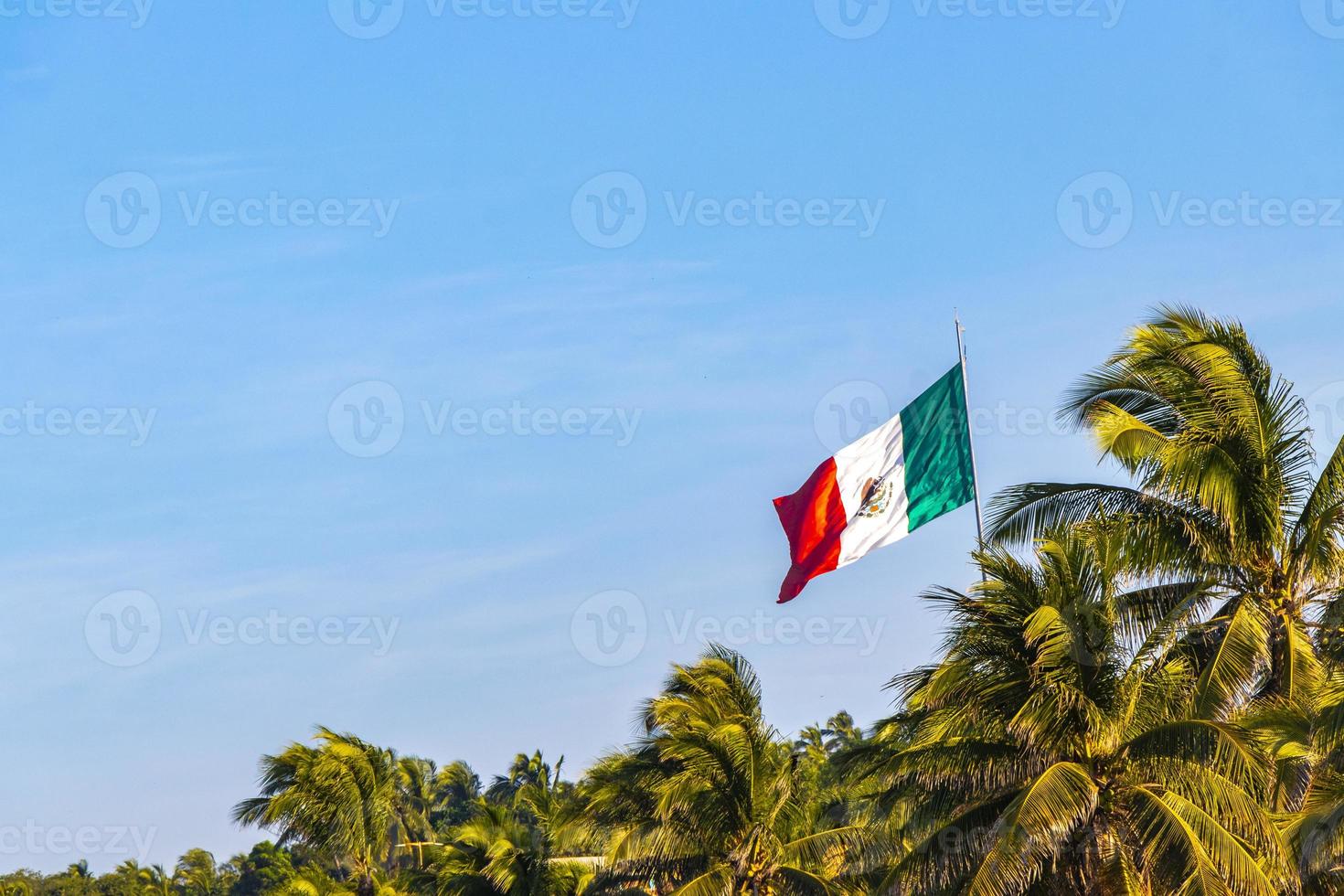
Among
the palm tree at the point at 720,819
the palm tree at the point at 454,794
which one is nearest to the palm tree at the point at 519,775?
the palm tree at the point at 454,794

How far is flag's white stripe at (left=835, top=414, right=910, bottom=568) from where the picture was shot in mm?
28875

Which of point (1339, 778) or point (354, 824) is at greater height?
point (354, 824)

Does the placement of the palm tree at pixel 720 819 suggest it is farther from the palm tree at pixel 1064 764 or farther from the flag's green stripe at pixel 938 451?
the palm tree at pixel 1064 764

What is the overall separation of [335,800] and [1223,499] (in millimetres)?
32997

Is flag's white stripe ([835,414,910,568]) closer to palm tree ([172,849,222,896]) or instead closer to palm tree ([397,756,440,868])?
palm tree ([397,756,440,868])

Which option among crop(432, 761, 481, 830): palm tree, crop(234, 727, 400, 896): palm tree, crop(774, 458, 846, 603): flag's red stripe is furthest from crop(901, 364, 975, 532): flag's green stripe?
crop(432, 761, 481, 830): palm tree

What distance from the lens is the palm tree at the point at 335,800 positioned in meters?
48.4

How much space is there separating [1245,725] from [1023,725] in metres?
3.55

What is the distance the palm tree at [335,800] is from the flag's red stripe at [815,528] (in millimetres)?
23826

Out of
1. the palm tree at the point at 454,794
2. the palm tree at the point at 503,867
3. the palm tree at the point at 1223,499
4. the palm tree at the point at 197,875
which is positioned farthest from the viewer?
the palm tree at the point at 197,875

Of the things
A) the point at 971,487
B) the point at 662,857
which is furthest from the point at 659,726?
the point at 971,487

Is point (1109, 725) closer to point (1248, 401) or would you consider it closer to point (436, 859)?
point (1248, 401)

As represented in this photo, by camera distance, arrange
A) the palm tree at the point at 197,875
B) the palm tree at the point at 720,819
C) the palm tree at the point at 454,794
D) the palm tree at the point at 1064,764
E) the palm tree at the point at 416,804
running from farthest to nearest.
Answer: the palm tree at the point at 197,875
the palm tree at the point at 454,794
the palm tree at the point at 416,804
the palm tree at the point at 720,819
the palm tree at the point at 1064,764

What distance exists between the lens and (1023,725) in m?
19.8
